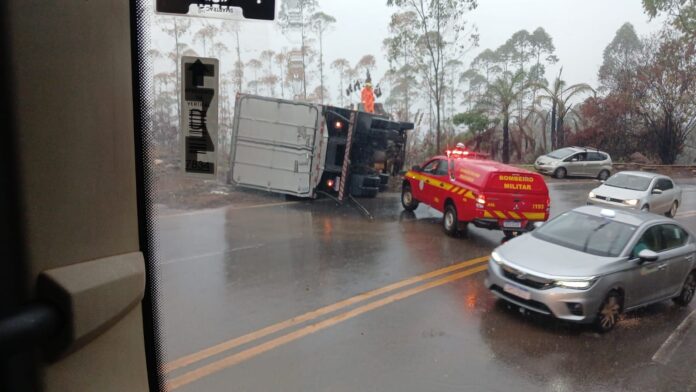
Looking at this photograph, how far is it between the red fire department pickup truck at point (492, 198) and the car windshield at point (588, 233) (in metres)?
2.48

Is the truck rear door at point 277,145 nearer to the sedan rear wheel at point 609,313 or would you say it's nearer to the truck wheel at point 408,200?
the truck wheel at point 408,200

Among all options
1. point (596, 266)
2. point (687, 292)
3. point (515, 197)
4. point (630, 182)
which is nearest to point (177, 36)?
point (596, 266)

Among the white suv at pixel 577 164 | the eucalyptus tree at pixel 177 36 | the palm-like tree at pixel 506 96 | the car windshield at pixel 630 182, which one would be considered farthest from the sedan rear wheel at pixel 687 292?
the palm-like tree at pixel 506 96

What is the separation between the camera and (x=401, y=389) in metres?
4.69

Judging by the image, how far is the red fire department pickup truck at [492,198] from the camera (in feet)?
34.5

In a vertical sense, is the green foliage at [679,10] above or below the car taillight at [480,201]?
above

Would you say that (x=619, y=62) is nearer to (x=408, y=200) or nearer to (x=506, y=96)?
(x=506, y=96)

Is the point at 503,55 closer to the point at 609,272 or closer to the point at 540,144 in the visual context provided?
the point at 540,144

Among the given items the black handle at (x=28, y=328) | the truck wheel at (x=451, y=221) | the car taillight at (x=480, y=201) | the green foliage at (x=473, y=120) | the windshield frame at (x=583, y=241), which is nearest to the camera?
the black handle at (x=28, y=328)

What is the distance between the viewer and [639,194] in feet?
47.3

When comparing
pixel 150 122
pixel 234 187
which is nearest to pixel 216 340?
pixel 150 122

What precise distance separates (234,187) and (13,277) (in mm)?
12303

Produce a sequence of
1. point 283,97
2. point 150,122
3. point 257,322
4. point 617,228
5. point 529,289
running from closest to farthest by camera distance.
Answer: point 150,122, point 257,322, point 529,289, point 617,228, point 283,97

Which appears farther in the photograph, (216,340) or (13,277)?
(216,340)
